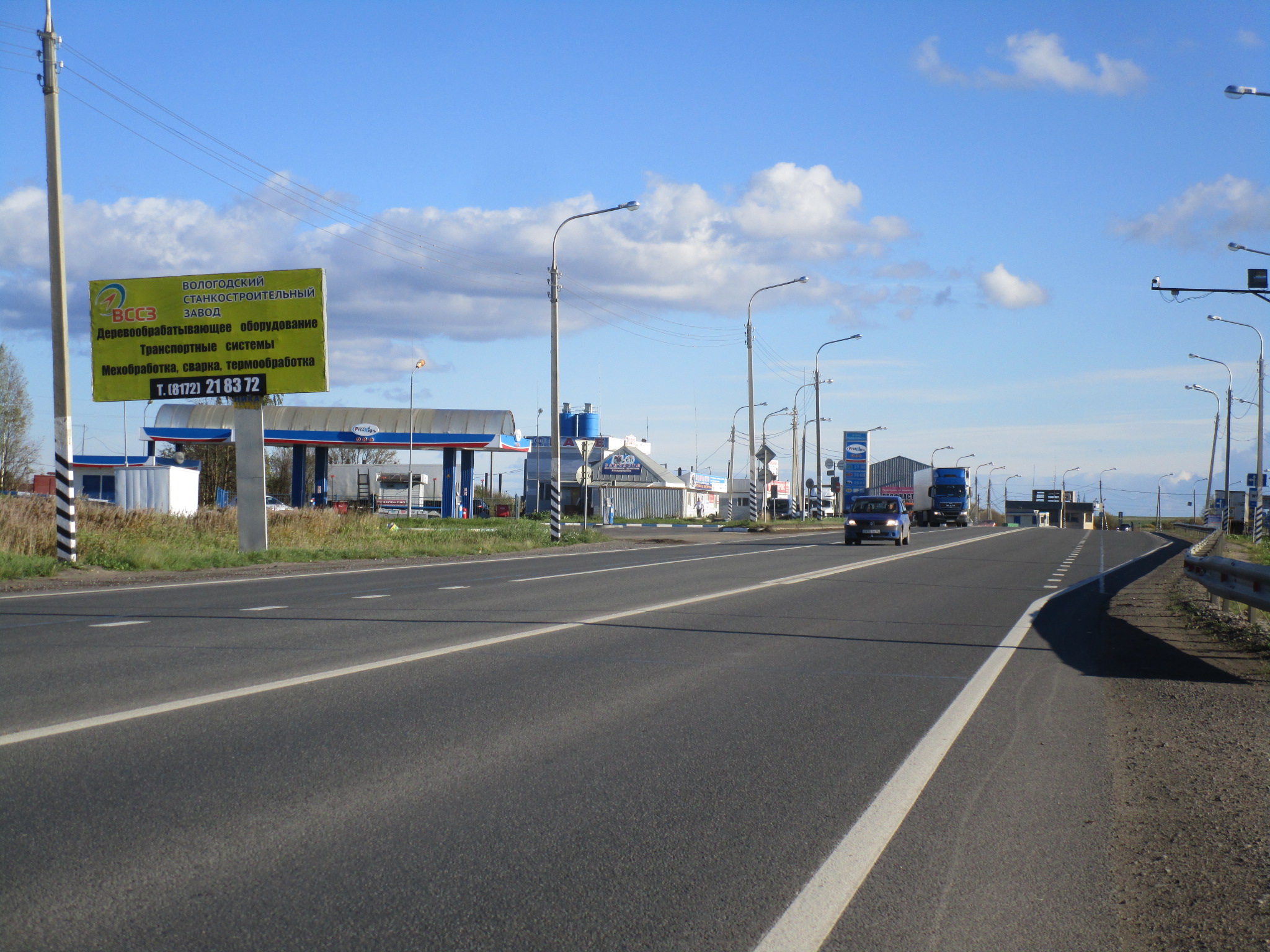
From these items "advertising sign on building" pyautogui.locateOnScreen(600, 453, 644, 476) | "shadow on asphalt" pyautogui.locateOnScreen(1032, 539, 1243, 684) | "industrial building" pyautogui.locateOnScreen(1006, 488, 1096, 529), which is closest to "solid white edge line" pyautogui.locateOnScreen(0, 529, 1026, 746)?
"shadow on asphalt" pyautogui.locateOnScreen(1032, 539, 1243, 684)

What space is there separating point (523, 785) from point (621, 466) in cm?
8481

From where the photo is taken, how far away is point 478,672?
28.2 ft

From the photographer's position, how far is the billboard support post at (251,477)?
2428cm

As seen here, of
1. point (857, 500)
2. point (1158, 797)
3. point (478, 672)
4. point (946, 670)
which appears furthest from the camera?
point (857, 500)

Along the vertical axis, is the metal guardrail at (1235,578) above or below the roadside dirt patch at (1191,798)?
above

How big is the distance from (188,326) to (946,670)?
68.2 ft

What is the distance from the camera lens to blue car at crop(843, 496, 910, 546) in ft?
114

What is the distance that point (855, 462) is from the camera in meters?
94.7

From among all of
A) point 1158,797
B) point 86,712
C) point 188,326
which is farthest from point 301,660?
point 188,326

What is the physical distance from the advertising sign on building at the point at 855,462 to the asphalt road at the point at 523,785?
81.6m

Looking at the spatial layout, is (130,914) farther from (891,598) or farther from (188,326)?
(188,326)

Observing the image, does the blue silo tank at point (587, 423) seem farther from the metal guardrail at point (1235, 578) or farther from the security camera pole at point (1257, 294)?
the metal guardrail at point (1235, 578)

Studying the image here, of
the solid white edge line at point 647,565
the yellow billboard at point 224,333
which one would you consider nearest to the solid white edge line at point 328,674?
the solid white edge line at point 647,565

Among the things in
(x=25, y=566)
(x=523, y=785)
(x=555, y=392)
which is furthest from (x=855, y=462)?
(x=523, y=785)
